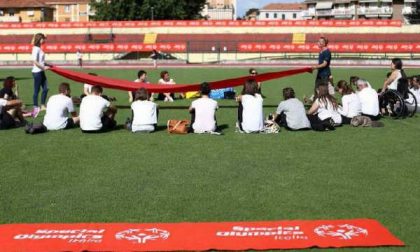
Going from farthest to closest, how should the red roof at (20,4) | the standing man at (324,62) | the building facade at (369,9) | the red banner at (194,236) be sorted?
the red roof at (20,4) < the building facade at (369,9) < the standing man at (324,62) < the red banner at (194,236)

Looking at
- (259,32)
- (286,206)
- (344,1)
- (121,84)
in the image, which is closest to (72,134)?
(121,84)

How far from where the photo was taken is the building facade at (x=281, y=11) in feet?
483

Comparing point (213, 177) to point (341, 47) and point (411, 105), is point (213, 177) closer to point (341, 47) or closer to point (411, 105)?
point (411, 105)

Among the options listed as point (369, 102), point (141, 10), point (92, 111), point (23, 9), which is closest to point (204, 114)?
point (92, 111)

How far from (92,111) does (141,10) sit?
2425 inches

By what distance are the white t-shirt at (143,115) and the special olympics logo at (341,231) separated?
628 centimetres

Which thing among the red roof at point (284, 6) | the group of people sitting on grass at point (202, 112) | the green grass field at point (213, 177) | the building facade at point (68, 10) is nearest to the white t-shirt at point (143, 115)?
the group of people sitting on grass at point (202, 112)

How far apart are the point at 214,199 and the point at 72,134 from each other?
555 cm

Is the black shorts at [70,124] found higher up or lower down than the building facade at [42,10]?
lower down

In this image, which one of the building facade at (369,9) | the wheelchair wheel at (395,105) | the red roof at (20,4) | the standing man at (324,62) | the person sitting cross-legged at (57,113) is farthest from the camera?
the red roof at (20,4)

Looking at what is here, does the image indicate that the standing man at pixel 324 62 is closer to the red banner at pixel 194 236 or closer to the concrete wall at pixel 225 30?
the red banner at pixel 194 236

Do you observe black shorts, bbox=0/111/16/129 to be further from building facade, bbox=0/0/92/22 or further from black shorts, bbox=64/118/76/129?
building facade, bbox=0/0/92/22

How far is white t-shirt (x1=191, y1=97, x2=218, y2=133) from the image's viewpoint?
37.2 feet

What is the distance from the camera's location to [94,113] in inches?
453
